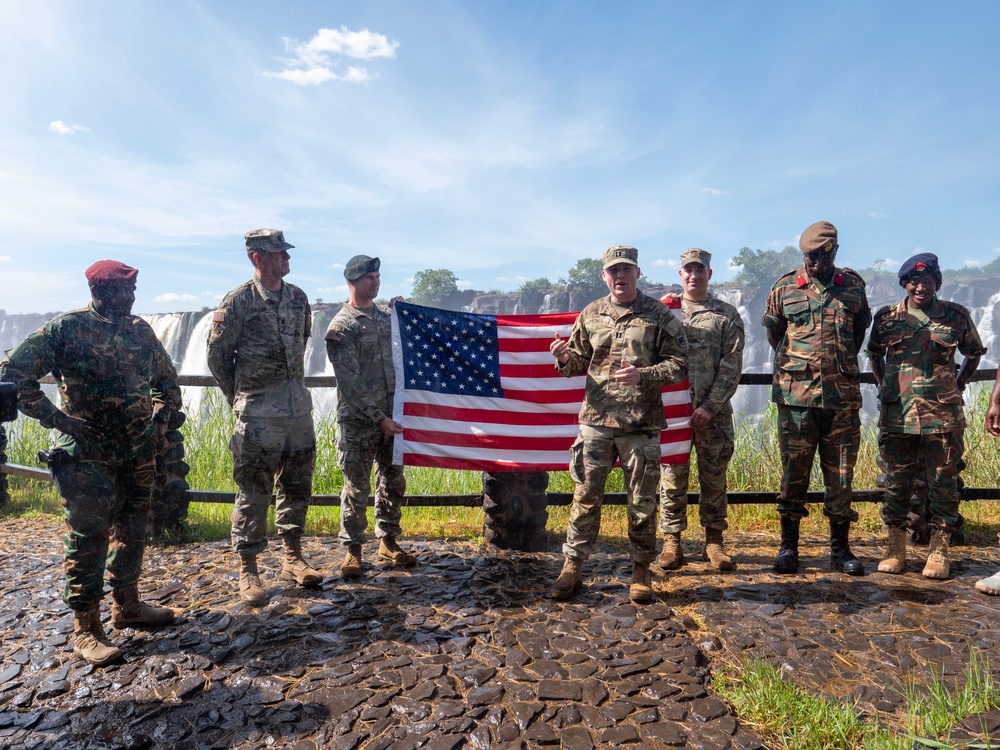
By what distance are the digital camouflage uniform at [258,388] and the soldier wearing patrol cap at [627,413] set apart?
1894mm

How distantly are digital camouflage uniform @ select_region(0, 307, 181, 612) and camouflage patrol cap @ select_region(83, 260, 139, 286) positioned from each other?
198mm

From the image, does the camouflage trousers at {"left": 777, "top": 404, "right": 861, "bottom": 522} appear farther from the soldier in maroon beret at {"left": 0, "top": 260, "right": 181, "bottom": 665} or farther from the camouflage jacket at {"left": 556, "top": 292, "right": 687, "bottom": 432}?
the soldier in maroon beret at {"left": 0, "top": 260, "right": 181, "bottom": 665}

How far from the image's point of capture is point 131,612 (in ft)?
12.9

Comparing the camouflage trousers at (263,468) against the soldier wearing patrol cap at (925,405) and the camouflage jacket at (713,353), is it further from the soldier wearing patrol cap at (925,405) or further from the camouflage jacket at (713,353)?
the soldier wearing patrol cap at (925,405)

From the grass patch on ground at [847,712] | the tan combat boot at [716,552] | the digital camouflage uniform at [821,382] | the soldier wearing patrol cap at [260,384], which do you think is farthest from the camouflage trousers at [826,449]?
the soldier wearing patrol cap at [260,384]

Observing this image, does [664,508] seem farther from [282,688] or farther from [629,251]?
[282,688]

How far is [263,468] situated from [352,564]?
3.20 feet

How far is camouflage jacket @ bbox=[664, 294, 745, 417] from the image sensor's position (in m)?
4.88

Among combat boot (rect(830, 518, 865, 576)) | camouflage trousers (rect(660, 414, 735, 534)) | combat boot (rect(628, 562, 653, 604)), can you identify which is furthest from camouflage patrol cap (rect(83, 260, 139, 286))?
combat boot (rect(830, 518, 865, 576))

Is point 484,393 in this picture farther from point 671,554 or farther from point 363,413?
point 671,554

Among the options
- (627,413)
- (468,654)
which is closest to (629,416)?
(627,413)

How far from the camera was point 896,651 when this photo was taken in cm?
353

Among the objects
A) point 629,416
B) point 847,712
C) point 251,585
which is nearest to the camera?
point 847,712

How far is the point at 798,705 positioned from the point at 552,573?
2149 millimetres
